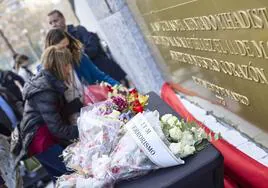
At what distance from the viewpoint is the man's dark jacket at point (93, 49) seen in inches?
257

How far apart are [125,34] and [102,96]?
2.08 meters

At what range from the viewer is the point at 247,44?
2.70m

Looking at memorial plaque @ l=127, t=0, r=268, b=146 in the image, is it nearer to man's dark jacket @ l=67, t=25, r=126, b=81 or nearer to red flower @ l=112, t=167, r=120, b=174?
red flower @ l=112, t=167, r=120, b=174

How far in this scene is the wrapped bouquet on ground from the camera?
205cm

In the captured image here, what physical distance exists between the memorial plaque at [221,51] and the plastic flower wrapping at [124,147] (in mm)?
769

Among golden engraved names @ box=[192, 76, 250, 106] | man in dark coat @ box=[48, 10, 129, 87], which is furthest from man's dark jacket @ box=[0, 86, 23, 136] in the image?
golden engraved names @ box=[192, 76, 250, 106]

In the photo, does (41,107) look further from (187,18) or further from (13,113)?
(13,113)

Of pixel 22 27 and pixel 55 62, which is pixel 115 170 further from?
pixel 22 27

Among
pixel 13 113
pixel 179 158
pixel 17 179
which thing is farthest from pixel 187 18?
pixel 13 113

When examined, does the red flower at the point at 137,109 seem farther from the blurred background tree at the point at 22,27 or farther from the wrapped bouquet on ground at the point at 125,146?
the blurred background tree at the point at 22,27

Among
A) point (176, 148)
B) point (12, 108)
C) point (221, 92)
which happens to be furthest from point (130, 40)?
point (176, 148)

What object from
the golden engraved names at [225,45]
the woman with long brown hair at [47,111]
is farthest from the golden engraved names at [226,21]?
the woman with long brown hair at [47,111]

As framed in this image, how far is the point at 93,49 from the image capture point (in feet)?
21.4

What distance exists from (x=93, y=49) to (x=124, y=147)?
4.52m
